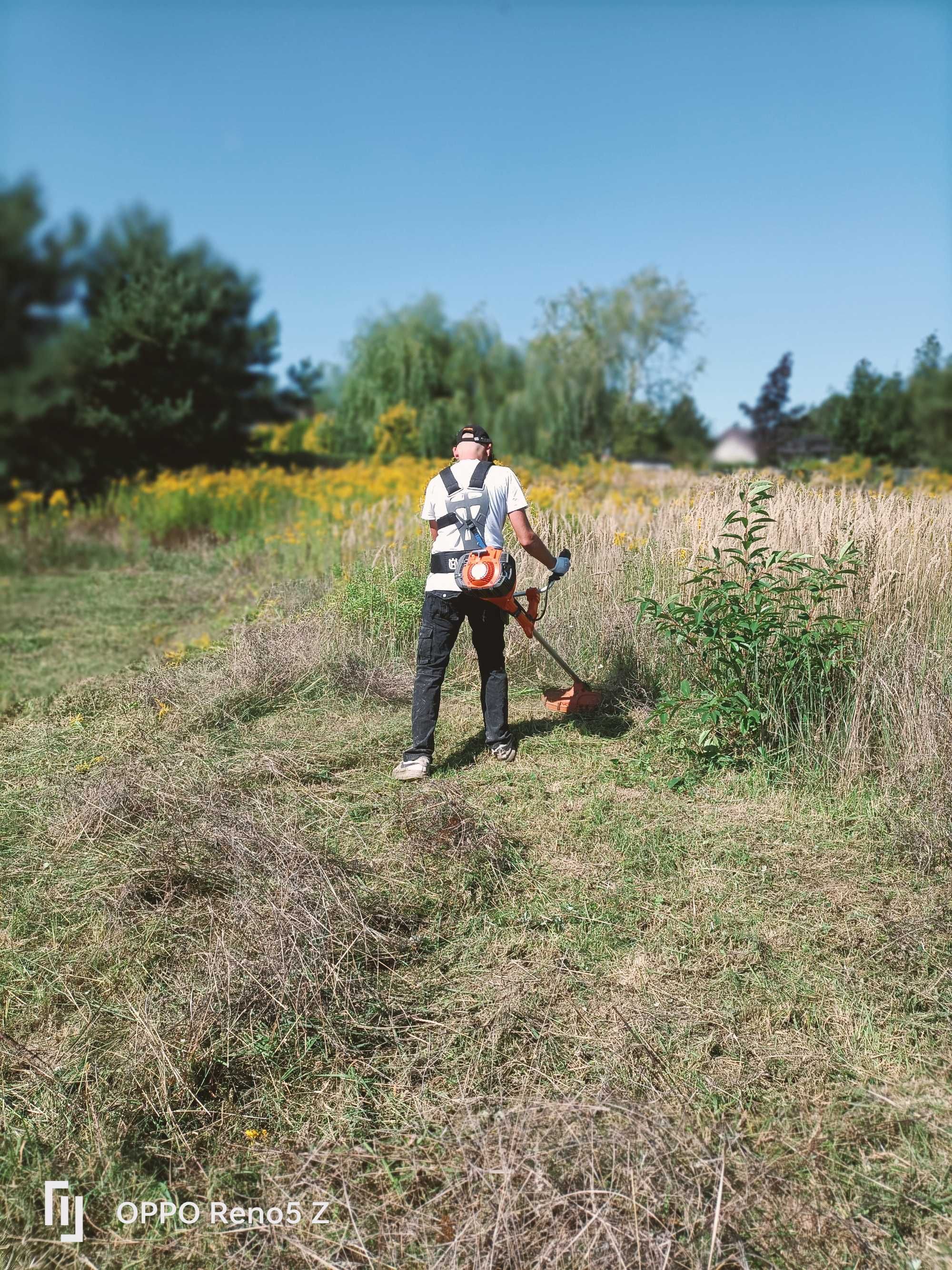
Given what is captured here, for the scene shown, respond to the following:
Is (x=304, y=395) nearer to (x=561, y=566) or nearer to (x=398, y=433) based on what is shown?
(x=398, y=433)

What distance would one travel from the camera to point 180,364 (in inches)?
527

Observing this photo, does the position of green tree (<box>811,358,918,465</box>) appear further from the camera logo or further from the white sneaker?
the camera logo

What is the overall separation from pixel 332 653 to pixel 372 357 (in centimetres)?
1644

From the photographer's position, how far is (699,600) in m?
4.55

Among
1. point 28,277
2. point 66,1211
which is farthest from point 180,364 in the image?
point 66,1211

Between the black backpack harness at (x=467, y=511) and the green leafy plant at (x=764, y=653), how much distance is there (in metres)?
0.89

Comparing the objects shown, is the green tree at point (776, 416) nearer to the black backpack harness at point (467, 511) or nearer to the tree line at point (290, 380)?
the tree line at point (290, 380)

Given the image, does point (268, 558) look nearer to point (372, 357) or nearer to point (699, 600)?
point (699, 600)

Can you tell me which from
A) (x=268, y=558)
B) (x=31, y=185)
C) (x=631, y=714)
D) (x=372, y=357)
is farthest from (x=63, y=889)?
(x=372, y=357)

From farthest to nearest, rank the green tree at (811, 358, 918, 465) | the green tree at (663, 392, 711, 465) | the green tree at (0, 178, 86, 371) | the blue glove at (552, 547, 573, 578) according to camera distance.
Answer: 1. the green tree at (811, 358, 918, 465)
2. the green tree at (663, 392, 711, 465)
3. the blue glove at (552, 547, 573, 578)
4. the green tree at (0, 178, 86, 371)

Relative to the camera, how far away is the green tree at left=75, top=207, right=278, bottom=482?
11133 millimetres

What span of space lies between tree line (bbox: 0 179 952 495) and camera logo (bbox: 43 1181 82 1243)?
1.66 m

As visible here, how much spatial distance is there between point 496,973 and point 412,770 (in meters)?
1.62

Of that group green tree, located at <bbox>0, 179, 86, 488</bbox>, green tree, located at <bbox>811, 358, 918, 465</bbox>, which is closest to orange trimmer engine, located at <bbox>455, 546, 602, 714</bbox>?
green tree, located at <bbox>0, 179, 86, 488</bbox>
